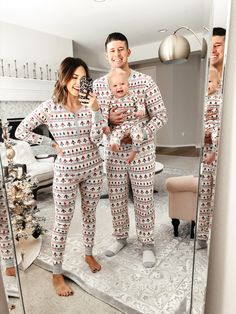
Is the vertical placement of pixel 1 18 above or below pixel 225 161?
above

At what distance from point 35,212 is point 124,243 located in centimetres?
33

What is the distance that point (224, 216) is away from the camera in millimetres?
758

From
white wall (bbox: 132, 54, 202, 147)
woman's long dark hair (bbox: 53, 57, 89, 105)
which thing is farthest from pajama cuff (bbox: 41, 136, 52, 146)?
white wall (bbox: 132, 54, 202, 147)

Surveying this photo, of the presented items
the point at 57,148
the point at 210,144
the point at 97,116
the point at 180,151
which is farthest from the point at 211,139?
the point at 57,148

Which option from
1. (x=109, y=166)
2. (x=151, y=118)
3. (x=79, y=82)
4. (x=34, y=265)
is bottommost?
(x=34, y=265)

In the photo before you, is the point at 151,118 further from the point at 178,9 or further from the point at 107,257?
the point at 107,257

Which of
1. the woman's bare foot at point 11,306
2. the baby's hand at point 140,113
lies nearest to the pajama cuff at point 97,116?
the baby's hand at point 140,113

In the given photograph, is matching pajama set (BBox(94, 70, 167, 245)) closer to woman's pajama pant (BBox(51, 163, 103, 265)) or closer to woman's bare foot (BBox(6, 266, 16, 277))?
woman's pajama pant (BBox(51, 163, 103, 265))

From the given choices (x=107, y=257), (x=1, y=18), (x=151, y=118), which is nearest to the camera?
(x=1, y=18)

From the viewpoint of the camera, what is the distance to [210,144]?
701 millimetres

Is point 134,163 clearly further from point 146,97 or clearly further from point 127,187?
point 146,97

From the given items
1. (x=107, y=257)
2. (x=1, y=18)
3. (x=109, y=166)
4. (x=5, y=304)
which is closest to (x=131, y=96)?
(x=109, y=166)

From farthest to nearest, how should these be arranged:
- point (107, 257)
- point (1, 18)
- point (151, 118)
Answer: point (107, 257) → point (151, 118) → point (1, 18)

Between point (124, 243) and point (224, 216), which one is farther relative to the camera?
point (124, 243)
